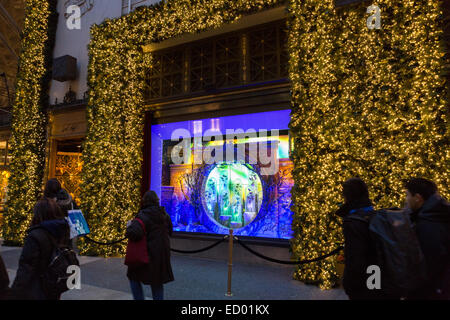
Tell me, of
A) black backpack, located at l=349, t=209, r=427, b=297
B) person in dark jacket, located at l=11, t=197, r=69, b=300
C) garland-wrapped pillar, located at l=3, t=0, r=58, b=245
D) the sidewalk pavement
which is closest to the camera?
black backpack, located at l=349, t=209, r=427, b=297

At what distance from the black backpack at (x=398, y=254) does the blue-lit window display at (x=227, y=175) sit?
5.00m

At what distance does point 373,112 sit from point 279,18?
3.96m

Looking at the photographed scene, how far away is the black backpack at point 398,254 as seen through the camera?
8.32 ft

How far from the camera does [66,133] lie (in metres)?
11.0

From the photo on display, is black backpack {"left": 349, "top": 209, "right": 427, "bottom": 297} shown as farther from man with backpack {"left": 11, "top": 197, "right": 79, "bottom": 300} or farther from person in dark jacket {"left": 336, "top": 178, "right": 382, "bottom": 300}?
man with backpack {"left": 11, "top": 197, "right": 79, "bottom": 300}

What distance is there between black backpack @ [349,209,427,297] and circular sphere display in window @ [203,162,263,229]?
5529 millimetres

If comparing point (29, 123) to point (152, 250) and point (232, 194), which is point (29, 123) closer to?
point (232, 194)

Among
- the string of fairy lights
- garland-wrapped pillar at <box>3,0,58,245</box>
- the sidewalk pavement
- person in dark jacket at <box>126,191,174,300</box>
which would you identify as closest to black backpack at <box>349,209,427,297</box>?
person in dark jacket at <box>126,191,174,300</box>

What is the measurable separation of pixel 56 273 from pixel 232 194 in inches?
229

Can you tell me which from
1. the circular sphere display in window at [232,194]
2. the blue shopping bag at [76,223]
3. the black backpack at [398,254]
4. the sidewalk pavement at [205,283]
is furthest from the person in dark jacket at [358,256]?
the circular sphere display in window at [232,194]

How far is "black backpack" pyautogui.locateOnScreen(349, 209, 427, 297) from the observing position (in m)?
2.54

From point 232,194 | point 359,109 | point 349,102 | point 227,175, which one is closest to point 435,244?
point 359,109
